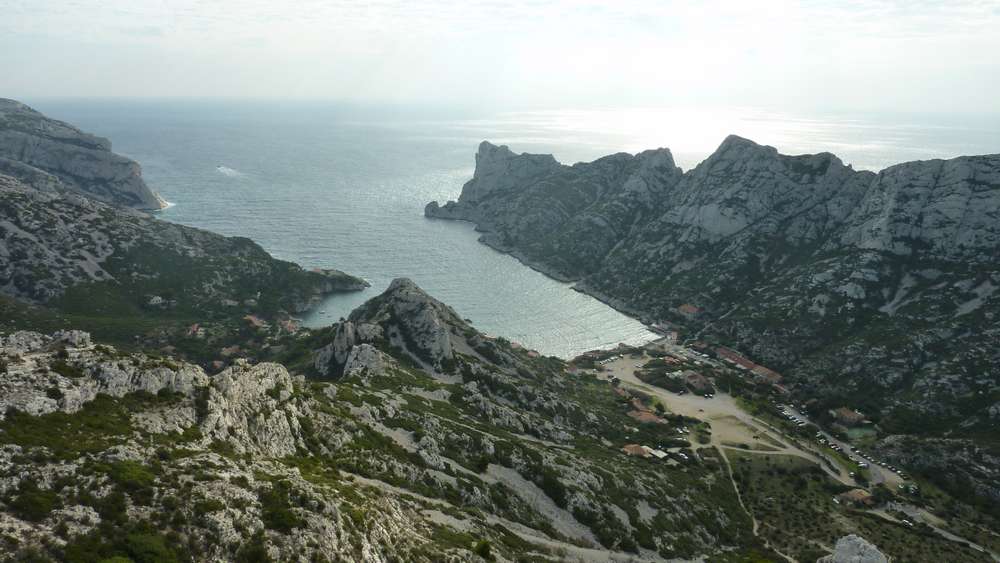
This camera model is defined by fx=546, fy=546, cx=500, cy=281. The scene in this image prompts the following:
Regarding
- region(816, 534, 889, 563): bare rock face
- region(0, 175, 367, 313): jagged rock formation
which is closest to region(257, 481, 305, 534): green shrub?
region(816, 534, 889, 563): bare rock face

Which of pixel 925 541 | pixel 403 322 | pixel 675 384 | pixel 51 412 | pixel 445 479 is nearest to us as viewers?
pixel 51 412

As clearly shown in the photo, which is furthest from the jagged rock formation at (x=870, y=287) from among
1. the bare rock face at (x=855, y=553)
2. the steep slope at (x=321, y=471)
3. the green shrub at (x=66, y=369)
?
the green shrub at (x=66, y=369)

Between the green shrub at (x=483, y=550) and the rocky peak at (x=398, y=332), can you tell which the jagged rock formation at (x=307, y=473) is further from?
the rocky peak at (x=398, y=332)

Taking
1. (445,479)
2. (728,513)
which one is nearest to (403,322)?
(445,479)

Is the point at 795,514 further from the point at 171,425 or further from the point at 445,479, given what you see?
the point at 171,425

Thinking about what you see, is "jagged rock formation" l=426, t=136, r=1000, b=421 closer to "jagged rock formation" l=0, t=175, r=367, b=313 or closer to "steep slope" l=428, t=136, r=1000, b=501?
"steep slope" l=428, t=136, r=1000, b=501

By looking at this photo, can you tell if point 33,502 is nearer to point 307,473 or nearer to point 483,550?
point 307,473
